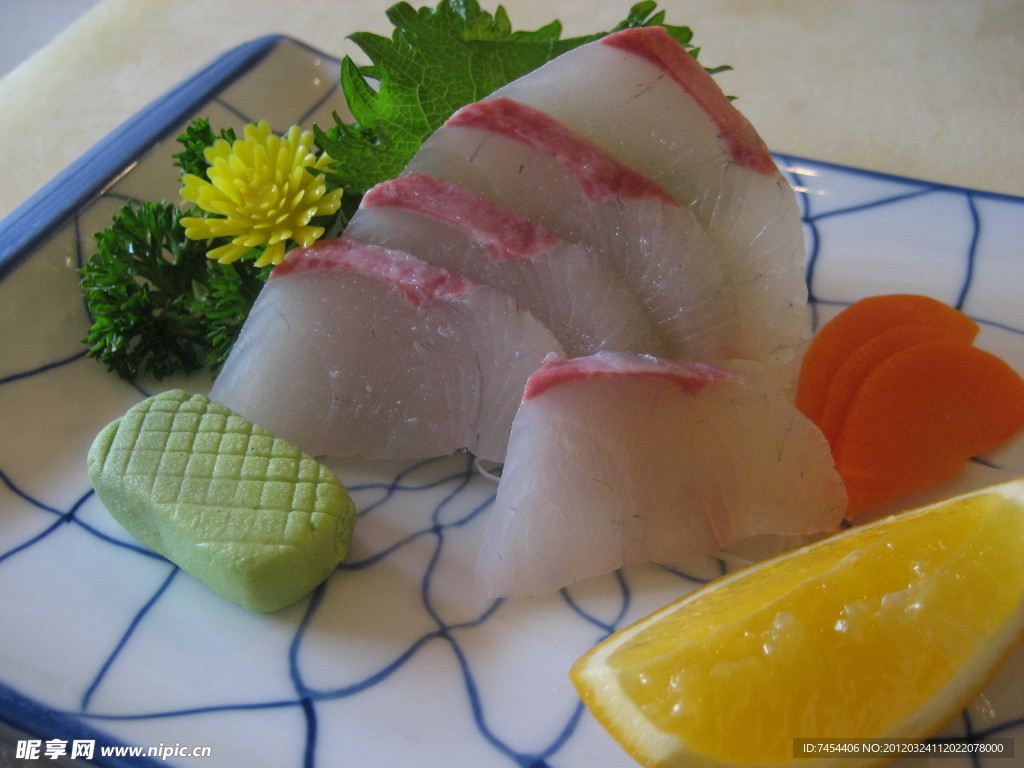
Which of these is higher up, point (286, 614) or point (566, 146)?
point (566, 146)

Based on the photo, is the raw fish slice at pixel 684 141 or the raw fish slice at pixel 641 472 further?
the raw fish slice at pixel 684 141

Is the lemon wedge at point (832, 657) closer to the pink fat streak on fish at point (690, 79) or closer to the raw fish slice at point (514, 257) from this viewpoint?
the raw fish slice at point (514, 257)

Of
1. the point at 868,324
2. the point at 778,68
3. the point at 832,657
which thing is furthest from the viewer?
the point at 778,68

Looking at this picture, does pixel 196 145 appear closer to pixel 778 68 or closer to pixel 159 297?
pixel 159 297

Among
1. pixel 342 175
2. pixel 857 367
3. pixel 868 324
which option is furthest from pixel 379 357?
pixel 868 324

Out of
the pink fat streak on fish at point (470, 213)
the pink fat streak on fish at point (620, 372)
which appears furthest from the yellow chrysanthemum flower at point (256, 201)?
the pink fat streak on fish at point (620, 372)

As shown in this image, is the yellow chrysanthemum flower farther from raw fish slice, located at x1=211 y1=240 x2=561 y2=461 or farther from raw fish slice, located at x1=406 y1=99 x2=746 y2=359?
raw fish slice, located at x1=406 y1=99 x2=746 y2=359

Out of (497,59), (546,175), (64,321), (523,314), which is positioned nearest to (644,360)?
(523,314)
